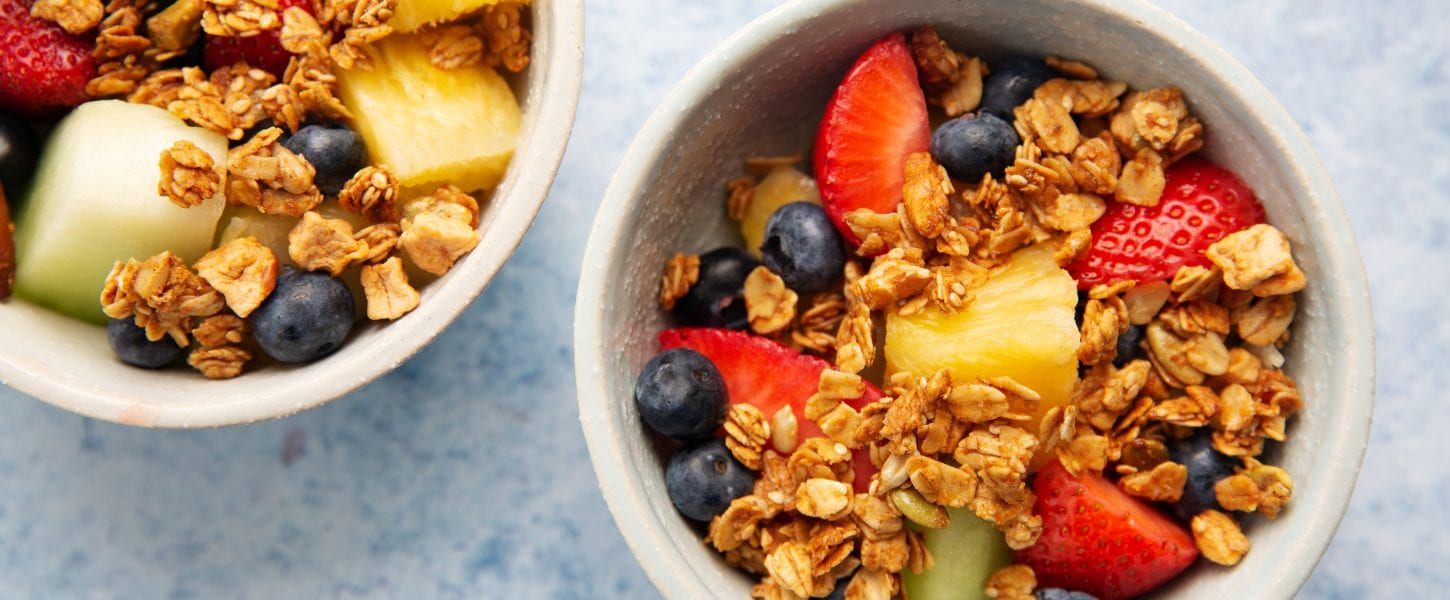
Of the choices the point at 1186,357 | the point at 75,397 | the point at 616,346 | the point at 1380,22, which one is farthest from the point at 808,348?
the point at 1380,22

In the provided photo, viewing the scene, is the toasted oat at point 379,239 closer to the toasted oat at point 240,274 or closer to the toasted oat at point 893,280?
the toasted oat at point 240,274

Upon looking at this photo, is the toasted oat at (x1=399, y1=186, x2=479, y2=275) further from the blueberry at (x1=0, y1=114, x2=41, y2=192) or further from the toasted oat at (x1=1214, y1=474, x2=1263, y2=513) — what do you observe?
the toasted oat at (x1=1214, y1=474, x2=1263, y2=513)

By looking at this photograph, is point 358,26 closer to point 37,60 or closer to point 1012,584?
point 37,60

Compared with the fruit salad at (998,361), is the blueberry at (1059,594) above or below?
below

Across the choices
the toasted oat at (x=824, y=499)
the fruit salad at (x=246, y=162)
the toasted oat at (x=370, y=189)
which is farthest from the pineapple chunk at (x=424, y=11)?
the toasted oat at (x=824, y=499)

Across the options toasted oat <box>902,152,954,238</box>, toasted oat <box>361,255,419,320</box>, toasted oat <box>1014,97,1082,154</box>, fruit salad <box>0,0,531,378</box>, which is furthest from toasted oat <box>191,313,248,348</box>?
toasted oat <box>1014,97,1082,154</box>

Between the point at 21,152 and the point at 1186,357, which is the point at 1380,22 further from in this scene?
the point at 21,152
